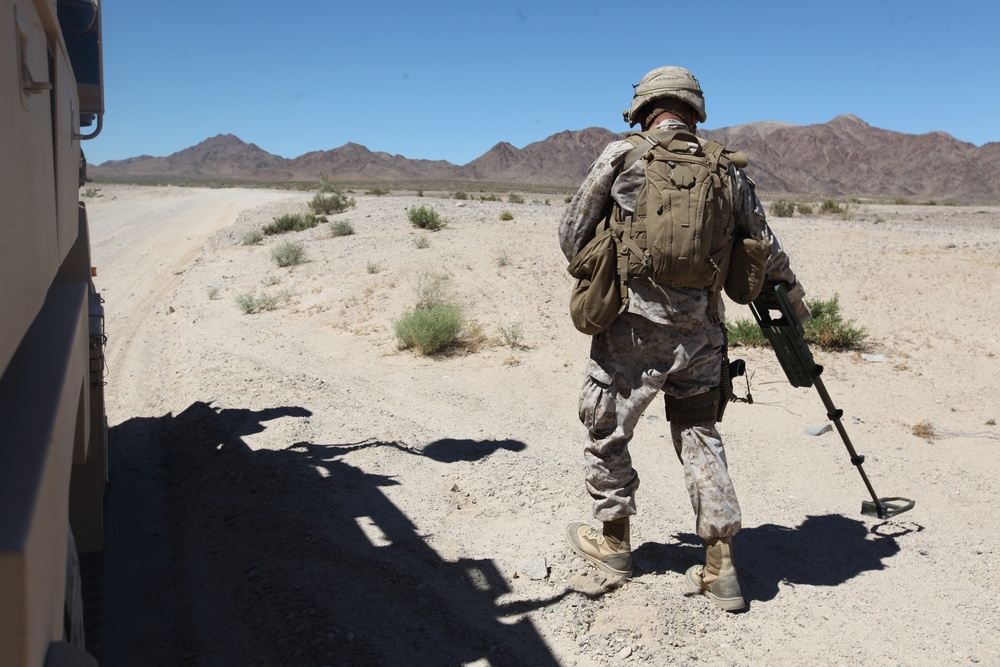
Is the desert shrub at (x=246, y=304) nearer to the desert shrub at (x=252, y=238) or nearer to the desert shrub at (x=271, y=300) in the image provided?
the desert shrub at (x=271, y=300)

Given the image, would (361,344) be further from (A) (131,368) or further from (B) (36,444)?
(B) (36,444)

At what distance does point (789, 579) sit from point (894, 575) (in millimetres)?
494

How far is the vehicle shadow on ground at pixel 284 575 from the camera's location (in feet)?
10.3

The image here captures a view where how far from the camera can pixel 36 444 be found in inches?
57.7

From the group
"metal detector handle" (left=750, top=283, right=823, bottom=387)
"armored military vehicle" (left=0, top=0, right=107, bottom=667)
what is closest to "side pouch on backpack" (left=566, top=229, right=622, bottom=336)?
"metal detector handle" (left=750, top=283, right=823, bottom=387)

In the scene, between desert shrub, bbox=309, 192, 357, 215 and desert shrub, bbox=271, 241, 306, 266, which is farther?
desert shrub, bbox=309, 192, 357, 215

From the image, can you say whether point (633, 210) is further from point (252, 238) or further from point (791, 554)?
point (252, 238)

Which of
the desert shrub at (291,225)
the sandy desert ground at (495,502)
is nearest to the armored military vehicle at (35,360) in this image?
the sandy desert ground at (495,502)

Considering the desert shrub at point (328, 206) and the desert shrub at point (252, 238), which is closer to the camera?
the desert shrub at point (252, 238)

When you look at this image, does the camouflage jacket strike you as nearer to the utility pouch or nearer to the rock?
the utility pouch

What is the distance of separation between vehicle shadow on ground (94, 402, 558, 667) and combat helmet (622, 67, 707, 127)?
218 centimetres

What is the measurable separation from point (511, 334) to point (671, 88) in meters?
5.00

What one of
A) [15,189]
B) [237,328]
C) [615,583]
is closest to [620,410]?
[615,583]

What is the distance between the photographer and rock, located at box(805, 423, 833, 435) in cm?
565
